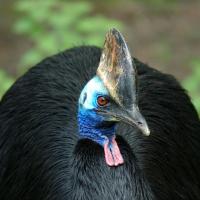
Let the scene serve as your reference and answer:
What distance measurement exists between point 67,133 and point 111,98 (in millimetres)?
727

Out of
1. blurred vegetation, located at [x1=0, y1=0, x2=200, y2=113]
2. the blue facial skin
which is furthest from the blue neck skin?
blurred vegetation, located at [x1=0, y1=0, x2=200, y2=113]

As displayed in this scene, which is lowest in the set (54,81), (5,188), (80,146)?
(5,188)

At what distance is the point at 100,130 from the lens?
342 centimetres

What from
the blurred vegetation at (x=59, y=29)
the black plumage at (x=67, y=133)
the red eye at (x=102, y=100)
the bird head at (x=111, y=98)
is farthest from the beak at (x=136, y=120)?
the blurred vegetation at (x=59, y=29)

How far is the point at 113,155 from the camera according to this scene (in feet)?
11.2

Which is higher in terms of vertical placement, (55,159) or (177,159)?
(177,159)

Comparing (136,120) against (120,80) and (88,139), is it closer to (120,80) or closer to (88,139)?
(120,80)

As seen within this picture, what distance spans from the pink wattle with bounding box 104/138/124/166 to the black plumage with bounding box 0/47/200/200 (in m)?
0.32

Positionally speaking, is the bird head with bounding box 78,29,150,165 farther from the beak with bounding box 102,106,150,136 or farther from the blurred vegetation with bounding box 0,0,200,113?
the blurred vegetation with bounding box 0,0,200,113

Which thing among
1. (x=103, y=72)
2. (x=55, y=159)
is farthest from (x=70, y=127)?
(x=103, y=72)

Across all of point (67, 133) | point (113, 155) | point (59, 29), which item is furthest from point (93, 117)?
point (59, 29)

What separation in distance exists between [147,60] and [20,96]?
2720 mm

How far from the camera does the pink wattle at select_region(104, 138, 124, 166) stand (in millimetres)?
3412

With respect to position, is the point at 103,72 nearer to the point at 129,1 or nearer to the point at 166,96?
the point at 166,96
